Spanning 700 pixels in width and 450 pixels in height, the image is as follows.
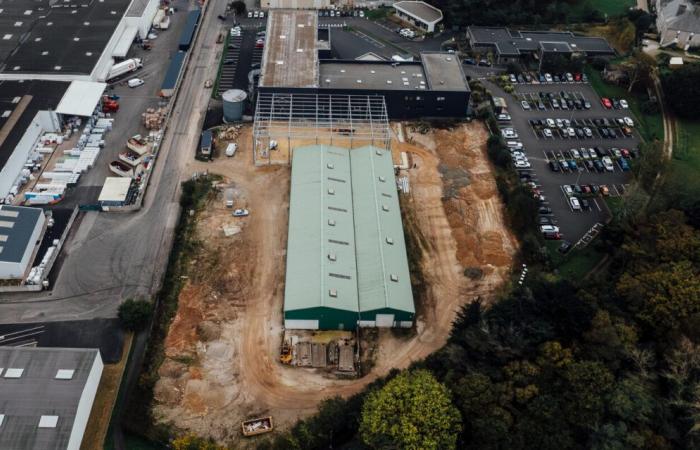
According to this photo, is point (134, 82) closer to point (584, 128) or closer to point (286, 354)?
point (286, 354)

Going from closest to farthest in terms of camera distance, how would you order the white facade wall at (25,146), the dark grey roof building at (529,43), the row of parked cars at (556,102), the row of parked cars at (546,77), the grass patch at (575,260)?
the grass patch at (575,260)
the white facade wall at (25,146)
the row of parked cars at (556,102)
the row of parked cars at (546,77)
the dark grey roof building at (529,43)

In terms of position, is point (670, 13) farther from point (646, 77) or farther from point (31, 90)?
point (31, 90)

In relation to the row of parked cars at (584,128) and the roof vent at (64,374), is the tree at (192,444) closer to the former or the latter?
the roof vent at (64,374)

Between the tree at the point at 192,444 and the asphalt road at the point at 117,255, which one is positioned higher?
the tree at the point at 192,444

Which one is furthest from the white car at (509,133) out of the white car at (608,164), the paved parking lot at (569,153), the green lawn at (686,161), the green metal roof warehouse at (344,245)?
the green lawn at (686,161)

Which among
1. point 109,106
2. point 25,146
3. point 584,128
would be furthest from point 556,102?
point 25,146
